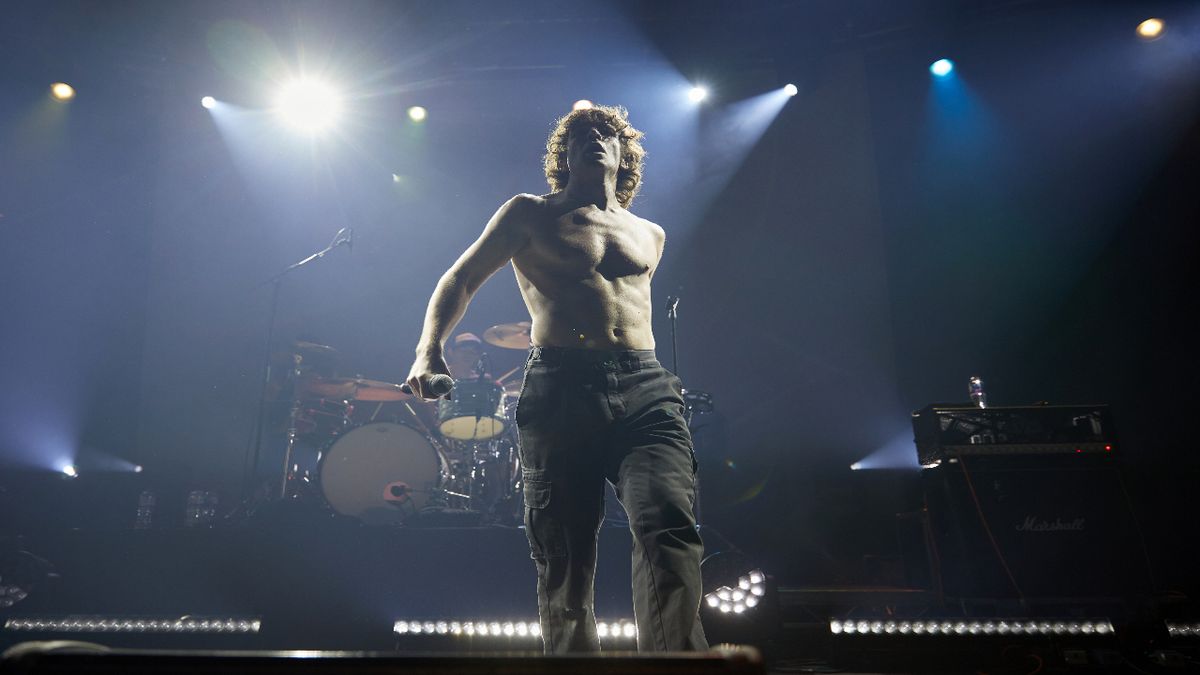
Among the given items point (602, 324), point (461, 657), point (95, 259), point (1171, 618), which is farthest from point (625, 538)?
point (95, 259)

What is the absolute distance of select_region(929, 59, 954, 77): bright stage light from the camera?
748 centimetres

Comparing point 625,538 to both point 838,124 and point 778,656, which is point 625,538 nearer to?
point 778,656

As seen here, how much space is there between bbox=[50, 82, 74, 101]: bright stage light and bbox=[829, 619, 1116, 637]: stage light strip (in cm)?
903

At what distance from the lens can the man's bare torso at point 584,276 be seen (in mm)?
2416

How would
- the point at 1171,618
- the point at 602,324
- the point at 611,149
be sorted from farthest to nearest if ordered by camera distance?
the point at 1171,618 → the point at 611,149 → the point at 602,324

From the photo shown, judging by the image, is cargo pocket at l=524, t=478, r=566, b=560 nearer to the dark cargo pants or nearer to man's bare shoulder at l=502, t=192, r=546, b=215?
the dark cargo pants

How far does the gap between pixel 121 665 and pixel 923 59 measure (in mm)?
8484

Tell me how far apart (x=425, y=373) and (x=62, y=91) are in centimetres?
794

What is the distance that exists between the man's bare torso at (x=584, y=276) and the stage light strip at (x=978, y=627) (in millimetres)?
2597

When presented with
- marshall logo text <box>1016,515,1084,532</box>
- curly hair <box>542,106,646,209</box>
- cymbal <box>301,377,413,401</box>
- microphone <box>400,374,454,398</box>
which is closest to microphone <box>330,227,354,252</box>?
cymbal <box>301,377,413,401</box>

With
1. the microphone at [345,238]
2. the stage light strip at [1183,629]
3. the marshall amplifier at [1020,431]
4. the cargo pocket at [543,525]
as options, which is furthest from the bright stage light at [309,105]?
the stage light strip at [1183,629]

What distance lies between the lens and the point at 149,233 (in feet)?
26.7

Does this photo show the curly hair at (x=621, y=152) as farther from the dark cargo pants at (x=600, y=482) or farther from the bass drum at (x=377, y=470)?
the bass drum at (x=377, y=470)

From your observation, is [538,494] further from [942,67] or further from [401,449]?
[942,67]
